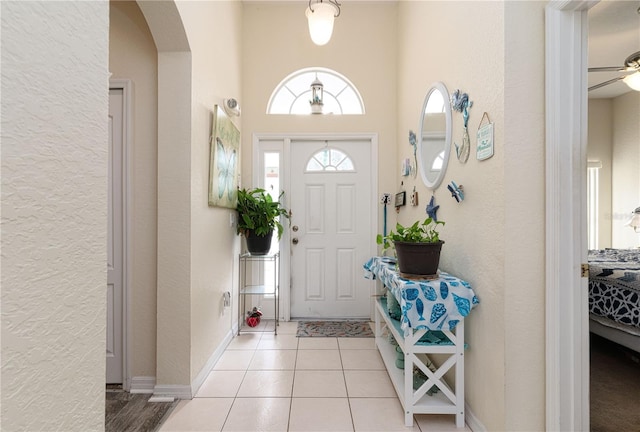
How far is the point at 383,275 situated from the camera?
2.18 meters

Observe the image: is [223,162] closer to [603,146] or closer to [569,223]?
[569,223]

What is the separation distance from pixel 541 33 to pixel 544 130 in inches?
17.4

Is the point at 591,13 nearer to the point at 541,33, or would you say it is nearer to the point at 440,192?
the point at 541,33

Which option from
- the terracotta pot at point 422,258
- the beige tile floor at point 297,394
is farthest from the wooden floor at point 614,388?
the terracotta pot at point 422,258

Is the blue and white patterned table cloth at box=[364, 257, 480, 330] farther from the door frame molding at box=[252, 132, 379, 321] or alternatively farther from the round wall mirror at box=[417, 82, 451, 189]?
the door frame molding at box=[252, 132, 379, 321]

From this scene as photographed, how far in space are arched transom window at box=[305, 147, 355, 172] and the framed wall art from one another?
0.87m

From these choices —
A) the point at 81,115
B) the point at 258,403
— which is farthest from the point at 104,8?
the point at 258,403

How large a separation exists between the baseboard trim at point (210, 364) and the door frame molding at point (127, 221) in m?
0.43

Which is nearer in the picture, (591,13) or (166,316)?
(166,316)

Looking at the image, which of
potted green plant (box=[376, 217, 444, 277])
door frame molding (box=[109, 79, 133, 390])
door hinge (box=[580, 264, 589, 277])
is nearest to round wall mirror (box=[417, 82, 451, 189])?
potted green plant (box=[376, 217, 444, 277])

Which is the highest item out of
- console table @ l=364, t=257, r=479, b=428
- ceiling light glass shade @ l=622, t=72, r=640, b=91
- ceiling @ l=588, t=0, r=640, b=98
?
ceiling @ l=588, t=0, r=640, b=98

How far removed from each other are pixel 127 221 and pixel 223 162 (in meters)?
0.82

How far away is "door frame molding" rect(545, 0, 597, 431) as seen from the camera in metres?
1.40

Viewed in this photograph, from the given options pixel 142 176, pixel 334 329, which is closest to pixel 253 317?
pixel 334 329
